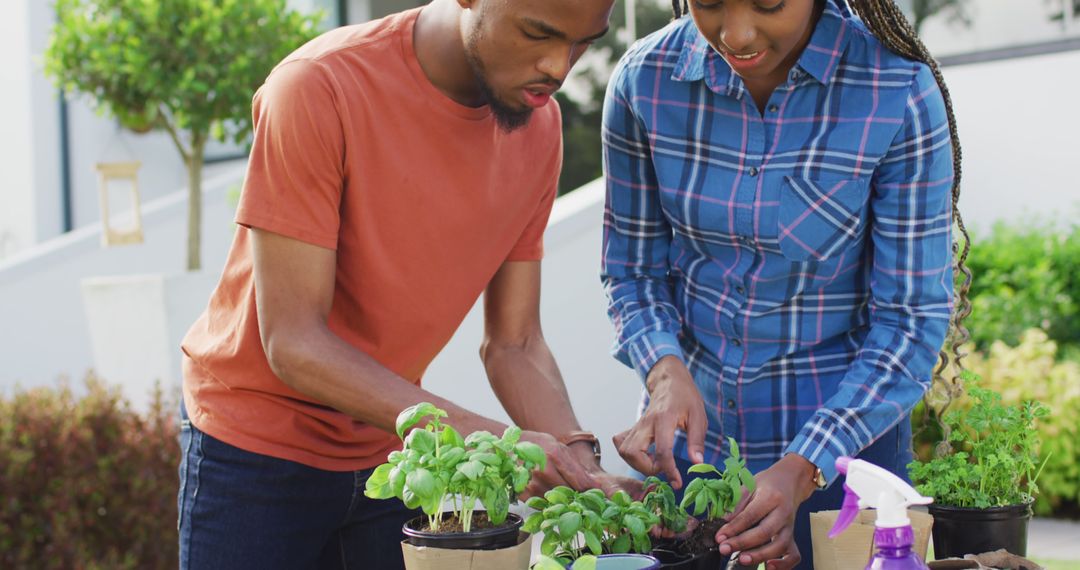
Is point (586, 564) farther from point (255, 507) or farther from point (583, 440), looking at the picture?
point (255, 507)

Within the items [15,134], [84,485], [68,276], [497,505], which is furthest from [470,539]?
[15,134]

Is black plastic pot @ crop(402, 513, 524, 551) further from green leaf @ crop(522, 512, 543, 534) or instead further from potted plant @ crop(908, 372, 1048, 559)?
potted plant @ crop(908, 372, 1048, 559)

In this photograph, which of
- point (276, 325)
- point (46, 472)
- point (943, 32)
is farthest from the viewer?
point (943, 32)

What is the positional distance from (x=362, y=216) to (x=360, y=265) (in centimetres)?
9

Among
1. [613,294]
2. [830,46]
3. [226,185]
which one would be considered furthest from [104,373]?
[830,46]

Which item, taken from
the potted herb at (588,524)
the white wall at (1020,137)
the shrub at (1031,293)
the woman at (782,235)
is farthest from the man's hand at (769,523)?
the white wall at (1020,137)

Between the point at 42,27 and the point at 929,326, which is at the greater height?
the point at 42,27

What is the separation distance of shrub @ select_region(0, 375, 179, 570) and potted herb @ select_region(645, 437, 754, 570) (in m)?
3.19

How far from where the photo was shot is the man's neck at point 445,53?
2146 millimetres

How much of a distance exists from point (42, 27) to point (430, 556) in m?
9.81

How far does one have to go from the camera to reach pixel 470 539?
1.54 metres

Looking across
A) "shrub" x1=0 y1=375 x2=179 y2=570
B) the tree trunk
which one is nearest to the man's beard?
"shrub" x1=0 y1=375 x2=179 y2=570

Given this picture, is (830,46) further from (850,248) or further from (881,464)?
(881,464)

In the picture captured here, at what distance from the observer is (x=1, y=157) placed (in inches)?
416
